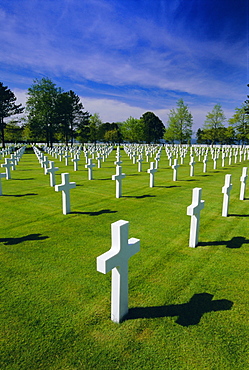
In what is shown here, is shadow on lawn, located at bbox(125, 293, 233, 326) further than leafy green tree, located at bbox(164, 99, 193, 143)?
No

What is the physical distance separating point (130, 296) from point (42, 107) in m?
54.6

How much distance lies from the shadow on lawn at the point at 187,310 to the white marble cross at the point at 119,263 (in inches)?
7.7

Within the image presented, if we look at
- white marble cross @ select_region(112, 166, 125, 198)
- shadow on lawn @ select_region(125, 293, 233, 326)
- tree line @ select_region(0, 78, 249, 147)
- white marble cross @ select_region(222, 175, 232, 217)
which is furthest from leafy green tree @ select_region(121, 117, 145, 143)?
shadow on lawn @ select_region(125, 293, 233, 326)

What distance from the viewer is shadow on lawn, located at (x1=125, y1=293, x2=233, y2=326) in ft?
9.29

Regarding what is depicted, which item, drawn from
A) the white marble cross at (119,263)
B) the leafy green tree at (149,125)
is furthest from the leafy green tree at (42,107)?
the white marble cross at (119,263)

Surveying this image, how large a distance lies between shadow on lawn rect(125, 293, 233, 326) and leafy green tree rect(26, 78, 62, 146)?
51642 millimetres

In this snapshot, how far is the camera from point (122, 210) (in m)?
7.27

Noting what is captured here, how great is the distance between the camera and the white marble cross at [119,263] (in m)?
2.55

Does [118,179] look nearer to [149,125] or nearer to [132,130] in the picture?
[132,130]

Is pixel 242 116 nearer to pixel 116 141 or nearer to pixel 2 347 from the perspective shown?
pixel 116 141

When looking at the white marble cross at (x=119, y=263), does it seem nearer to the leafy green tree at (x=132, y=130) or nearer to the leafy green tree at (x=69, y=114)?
the leafy green tree at (x=69, y=114)

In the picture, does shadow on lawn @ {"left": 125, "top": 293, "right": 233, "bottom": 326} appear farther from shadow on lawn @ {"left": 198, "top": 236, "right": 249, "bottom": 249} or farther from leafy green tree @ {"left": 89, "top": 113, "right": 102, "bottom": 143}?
leafy green tree @ {"left": 89, "top": 113, "right": 102, "bottom": 143}

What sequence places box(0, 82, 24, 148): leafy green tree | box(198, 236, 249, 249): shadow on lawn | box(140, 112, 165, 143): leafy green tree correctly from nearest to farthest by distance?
box(198, 236, 249, 249): shadow on lawn, box(0, 82, 24, 148): leafy green tree, box(140, 112, 165, 143): leafy green tree

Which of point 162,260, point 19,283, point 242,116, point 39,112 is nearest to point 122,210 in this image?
point 162,260
